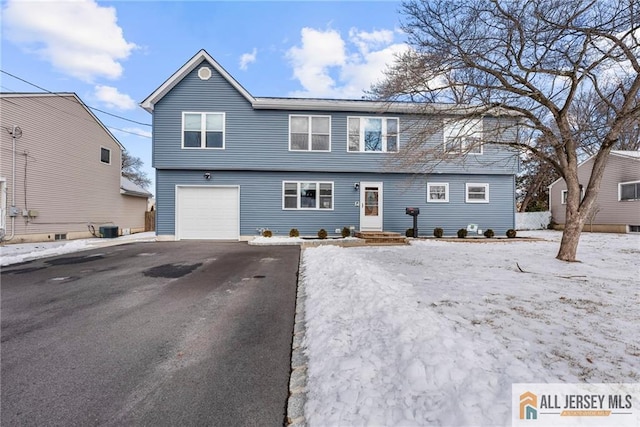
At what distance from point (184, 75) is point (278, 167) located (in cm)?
548

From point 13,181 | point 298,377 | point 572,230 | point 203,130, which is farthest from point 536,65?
point 13,181

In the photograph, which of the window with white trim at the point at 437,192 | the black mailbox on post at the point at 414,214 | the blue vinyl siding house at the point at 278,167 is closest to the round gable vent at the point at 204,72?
the blue vinyl siding house at the point at 278,167

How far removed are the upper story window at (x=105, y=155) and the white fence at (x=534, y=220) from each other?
1081 inches

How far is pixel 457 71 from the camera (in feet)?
21.4

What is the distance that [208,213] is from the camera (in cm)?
1220

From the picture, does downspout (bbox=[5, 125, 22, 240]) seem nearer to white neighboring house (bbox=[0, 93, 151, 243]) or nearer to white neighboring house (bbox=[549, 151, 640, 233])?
white neighboring house (bbox=[0, 93, 151, 243])

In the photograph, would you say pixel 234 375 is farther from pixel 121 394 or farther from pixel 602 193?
pixel 602 193

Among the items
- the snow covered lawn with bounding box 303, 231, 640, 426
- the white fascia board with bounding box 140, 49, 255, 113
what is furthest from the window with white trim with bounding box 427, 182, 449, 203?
the white fascia board with bounding box 140, 49, 255, 113

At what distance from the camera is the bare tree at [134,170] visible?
34406mm

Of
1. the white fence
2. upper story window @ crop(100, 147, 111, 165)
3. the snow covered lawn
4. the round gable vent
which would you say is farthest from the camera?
the white fence

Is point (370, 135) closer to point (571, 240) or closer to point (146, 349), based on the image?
point (571, 240)

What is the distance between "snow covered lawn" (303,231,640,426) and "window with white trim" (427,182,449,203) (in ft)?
25.5

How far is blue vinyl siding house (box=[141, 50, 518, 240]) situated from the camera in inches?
469

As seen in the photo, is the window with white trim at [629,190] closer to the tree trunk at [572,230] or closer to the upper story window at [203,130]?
the tree trunk at [572,230]
